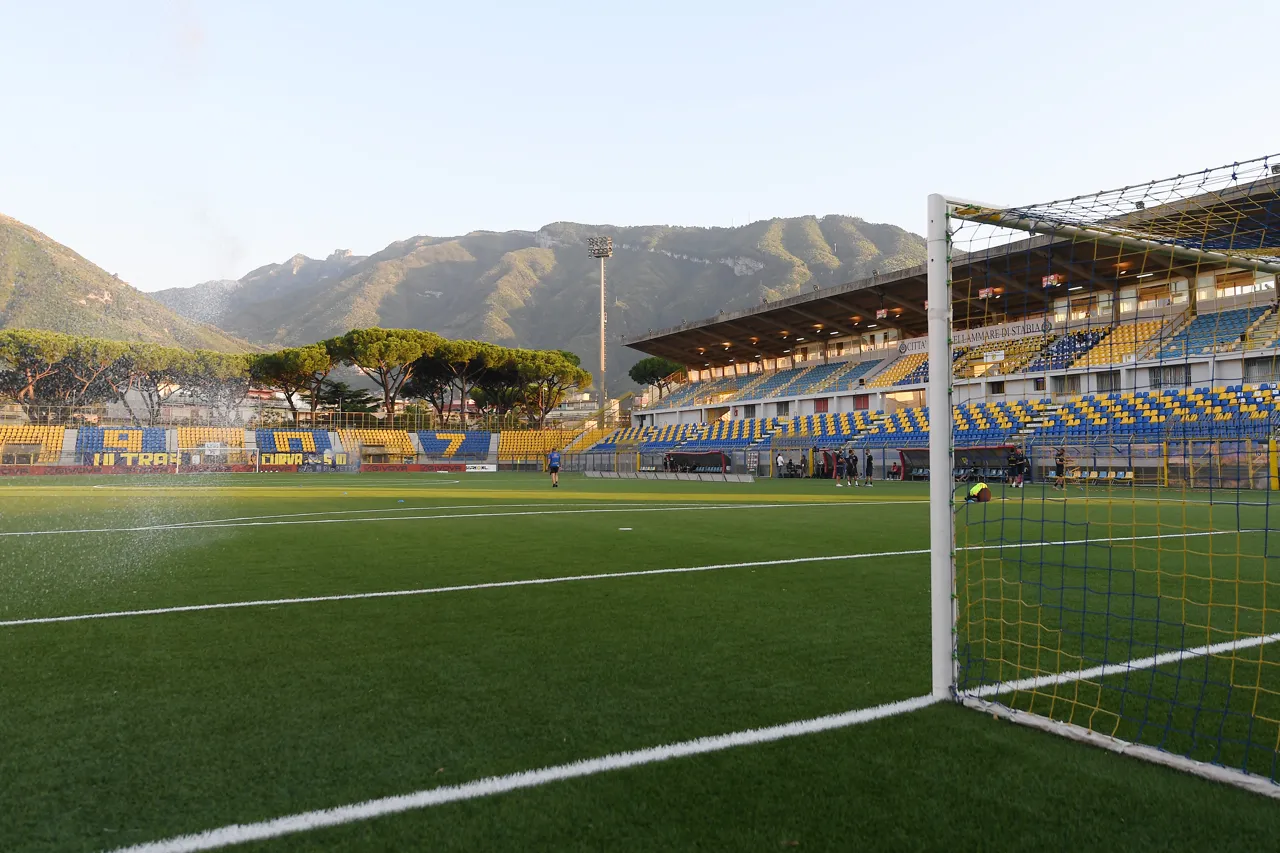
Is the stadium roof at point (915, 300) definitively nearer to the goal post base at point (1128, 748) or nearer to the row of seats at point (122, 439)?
the goal post base at point (1128, 748)

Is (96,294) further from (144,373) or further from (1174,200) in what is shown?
(1174,200)

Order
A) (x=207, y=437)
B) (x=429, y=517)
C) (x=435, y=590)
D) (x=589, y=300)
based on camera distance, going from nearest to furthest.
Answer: (x=435, y=590), (x=429, y=517), (x=207, y=437), (x=589, y=300)

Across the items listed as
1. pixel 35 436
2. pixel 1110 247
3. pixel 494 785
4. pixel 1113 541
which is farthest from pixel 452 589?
pixel 35 436

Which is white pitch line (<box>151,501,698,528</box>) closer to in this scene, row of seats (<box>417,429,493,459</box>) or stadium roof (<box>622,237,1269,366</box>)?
stadium roof (<box>622,237,1269,366</box>)

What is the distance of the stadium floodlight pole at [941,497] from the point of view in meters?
3.42

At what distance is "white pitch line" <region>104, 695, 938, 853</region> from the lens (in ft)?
6.85

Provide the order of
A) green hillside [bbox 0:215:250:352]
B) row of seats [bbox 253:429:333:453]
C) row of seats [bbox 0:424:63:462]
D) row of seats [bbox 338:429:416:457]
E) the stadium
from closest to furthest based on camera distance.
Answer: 1. the stadium
2. row of seats [bbox 0:424:63:462]
3. row of seats [bbox 253:429:333:453]
4. row of seats [bbox 338:429:416:457]
5. green hillside [bbox 0:215:250:352]

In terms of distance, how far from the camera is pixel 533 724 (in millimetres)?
2988

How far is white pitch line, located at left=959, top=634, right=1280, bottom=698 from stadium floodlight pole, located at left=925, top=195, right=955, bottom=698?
7.3 inches

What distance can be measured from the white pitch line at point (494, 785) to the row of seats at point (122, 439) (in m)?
61.2

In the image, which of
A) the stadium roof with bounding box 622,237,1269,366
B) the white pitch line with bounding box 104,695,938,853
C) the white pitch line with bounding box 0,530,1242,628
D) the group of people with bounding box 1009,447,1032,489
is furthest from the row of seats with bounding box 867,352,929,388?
the white pitch line with bounding box 104,695,938,853

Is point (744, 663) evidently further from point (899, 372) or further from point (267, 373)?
point (267, 373)

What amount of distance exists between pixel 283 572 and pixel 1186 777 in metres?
6.82

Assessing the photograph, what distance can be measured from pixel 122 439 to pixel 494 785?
63780 millimetres
